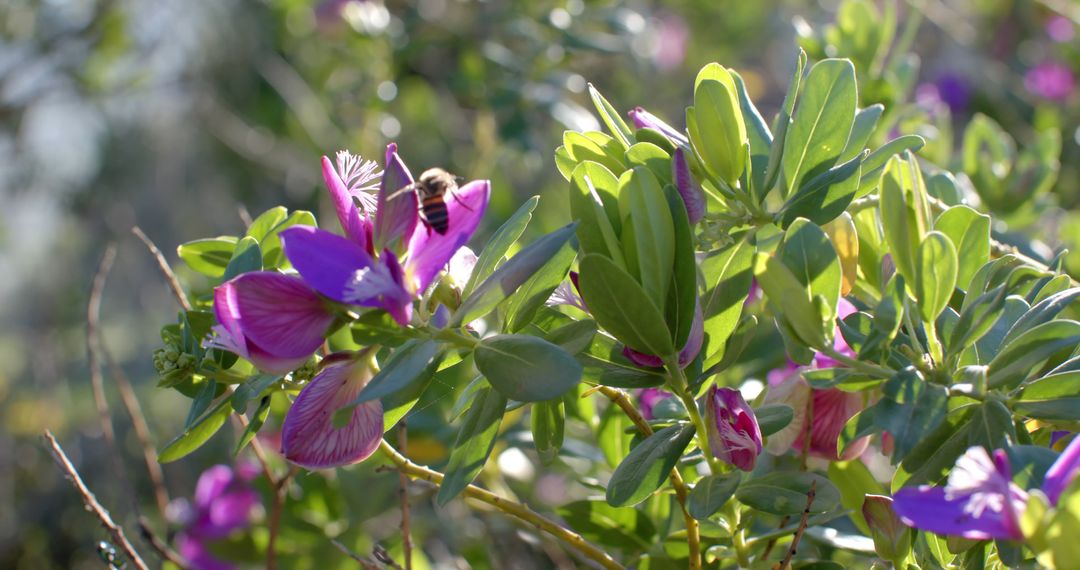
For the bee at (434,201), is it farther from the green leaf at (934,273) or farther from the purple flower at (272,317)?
the green leaf at (934,273)

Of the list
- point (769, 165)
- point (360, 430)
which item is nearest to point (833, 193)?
point (769, 165)

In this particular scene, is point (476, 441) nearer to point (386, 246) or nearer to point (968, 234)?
point (386, 246)

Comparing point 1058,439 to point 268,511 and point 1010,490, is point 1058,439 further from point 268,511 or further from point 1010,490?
point 268,511

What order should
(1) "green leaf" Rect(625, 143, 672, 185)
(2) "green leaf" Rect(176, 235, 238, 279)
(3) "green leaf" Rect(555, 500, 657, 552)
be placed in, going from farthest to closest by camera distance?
(3) "green leaf" Rect(555, 500, 657, 552)
(2) "green leaf" Rect(176, 235, 238, 279)
(1) "green leaf" Rect(625, 143, 672, 185)

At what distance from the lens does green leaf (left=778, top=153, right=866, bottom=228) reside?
0.70 metres

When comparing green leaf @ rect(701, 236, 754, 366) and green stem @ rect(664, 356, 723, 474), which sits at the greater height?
green leaf @ rect(701, 236, 754, 366)

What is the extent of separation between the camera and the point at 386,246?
2.13 feet

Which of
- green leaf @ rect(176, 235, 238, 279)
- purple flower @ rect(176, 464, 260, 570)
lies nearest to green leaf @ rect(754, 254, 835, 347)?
green leaf @ rect(176, 235, 238, 279)

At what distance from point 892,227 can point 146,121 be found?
4.73 metres

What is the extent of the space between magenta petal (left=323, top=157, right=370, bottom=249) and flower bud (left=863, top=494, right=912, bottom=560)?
0.41 meters

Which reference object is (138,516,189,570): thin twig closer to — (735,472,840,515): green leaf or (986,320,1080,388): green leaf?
(735,472,840,515): green leaf

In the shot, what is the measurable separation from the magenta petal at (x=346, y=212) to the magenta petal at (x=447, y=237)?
3 cm

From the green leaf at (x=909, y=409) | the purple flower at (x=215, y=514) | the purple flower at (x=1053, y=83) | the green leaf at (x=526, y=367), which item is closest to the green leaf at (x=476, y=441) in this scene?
the green leaf at (x=526, y=367)

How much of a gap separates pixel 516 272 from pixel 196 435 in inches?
12.3
